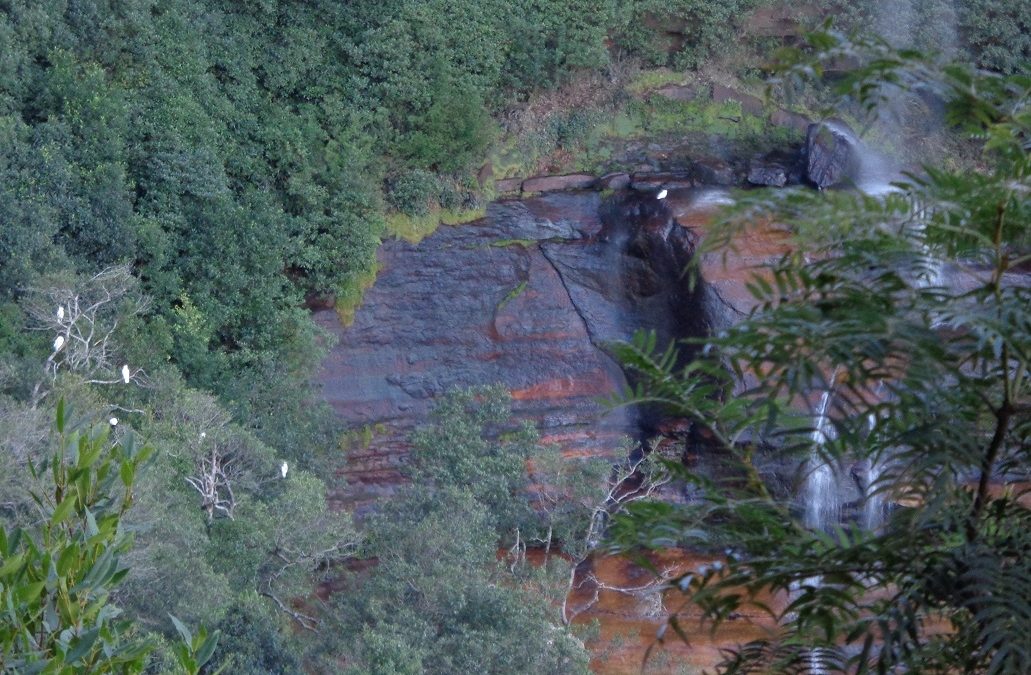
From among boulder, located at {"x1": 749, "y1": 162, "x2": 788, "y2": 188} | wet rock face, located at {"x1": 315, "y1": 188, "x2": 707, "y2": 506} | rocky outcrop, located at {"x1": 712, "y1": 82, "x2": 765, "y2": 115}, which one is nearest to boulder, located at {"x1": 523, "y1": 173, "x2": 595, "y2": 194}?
wet rock face, located at {"x1": 315, "y1": 188, "x2": 707, "y2": 506}

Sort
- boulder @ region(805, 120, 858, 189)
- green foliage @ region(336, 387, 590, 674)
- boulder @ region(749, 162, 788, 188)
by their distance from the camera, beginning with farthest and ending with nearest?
boulder @ region(749, 162, 788, 188), boulder @ region(805, 120, 858, 189), green foliage @ region(336, 387, 590, 674)

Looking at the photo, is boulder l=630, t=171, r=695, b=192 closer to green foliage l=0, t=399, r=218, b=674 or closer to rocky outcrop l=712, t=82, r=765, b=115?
rocky outcrop l=712, t=82, r=765, b=115

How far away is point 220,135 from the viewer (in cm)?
1505

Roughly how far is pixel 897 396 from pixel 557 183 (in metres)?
14.6

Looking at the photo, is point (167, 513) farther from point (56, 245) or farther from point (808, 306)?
point (808, 306)

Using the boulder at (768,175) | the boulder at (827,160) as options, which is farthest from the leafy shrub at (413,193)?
the boulder at (827,160)

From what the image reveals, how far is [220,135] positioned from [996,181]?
1363 centimetres

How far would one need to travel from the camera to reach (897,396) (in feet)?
8.52

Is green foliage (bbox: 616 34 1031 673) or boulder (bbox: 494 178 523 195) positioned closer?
green foliage (bbox: 616 34 1031 673)

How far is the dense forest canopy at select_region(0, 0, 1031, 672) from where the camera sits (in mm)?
10023

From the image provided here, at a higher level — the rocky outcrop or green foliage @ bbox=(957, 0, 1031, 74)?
green foliage @ bbox=(957, 0, 1031, 74)

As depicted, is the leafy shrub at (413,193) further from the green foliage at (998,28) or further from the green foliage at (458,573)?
the green foliage at (998,28)

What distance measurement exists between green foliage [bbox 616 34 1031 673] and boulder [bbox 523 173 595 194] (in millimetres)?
14057

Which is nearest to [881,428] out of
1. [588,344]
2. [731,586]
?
[731,586]
